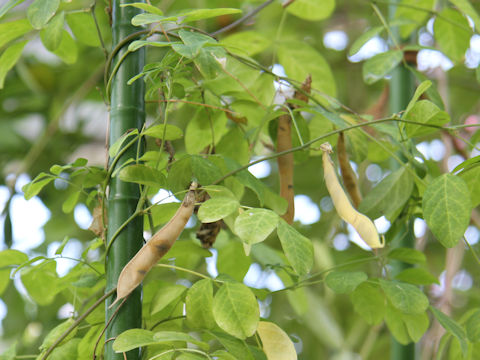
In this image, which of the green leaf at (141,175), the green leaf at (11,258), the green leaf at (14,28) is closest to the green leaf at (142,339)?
the green leaf at (141,175)

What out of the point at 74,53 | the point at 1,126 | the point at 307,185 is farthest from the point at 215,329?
the point at 1,126

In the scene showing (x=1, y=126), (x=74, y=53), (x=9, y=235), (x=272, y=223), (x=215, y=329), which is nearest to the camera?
(x=272, y=223)

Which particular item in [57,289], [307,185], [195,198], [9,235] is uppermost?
[195,198]

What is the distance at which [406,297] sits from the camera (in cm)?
46

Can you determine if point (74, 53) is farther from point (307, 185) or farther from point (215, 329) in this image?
point (307, 185)

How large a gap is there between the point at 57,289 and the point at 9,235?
29 centimetres

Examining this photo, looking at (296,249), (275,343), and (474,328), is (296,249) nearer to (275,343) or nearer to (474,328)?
(275,343)

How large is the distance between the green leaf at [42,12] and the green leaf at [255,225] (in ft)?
0.70

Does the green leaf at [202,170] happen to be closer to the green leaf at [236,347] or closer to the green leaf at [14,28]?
the green leaf at [236,347]

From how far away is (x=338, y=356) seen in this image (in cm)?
101

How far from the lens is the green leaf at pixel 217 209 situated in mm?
381

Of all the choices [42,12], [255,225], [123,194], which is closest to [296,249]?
[255,225]

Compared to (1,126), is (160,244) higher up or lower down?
higher up

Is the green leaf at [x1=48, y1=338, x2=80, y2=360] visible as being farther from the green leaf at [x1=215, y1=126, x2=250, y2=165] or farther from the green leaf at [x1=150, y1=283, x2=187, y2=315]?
the green leaf at [x1=215, y1=126, x2=250, y2=165]
